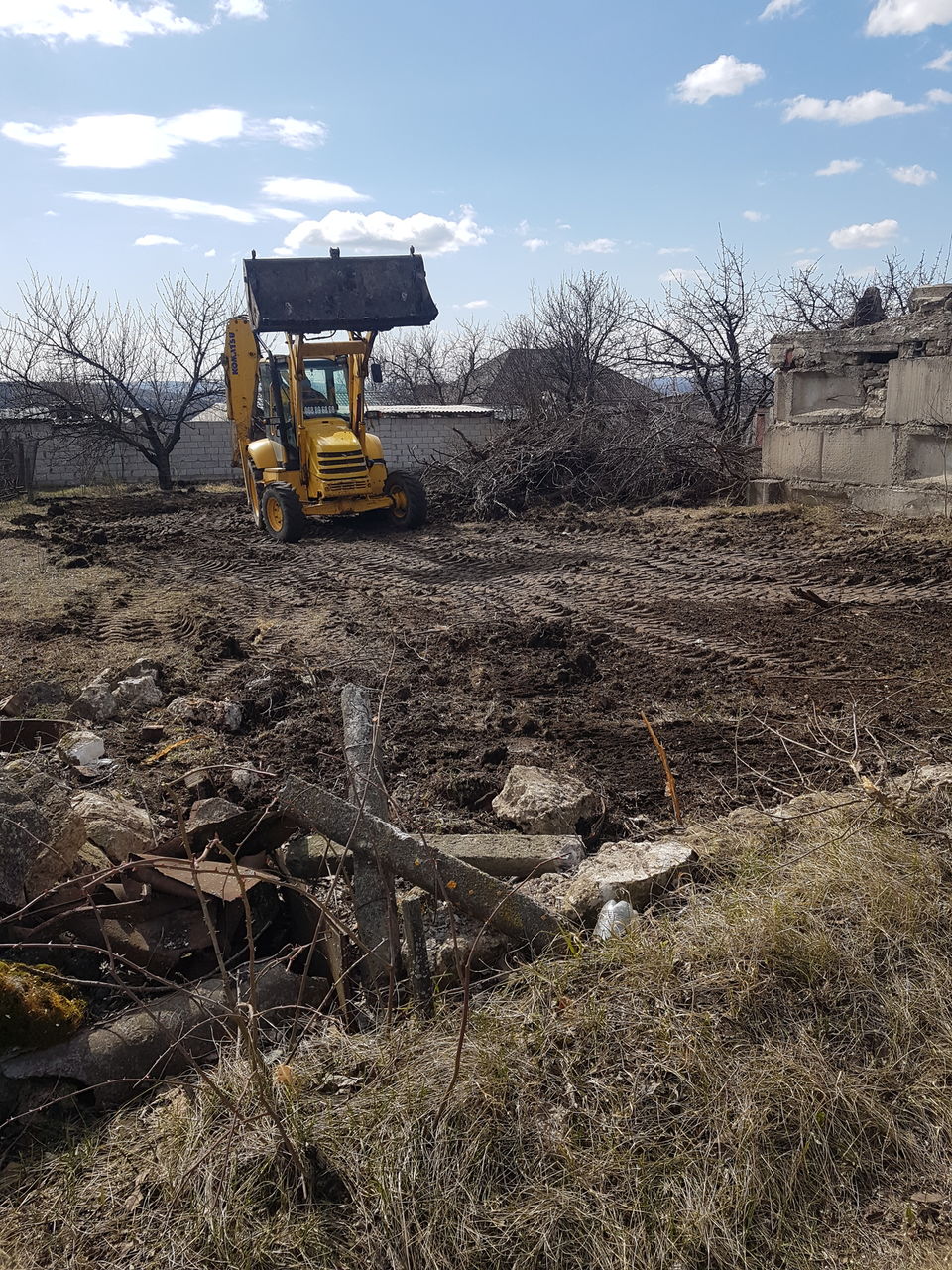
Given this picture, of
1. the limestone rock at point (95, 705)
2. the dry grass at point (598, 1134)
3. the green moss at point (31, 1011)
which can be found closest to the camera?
the dry grass at point (598, 1134)

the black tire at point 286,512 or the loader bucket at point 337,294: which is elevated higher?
the loader bucket at point 337,294

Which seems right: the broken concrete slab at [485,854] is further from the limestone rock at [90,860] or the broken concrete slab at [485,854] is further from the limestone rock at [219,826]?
the limestone rock at [90,860]

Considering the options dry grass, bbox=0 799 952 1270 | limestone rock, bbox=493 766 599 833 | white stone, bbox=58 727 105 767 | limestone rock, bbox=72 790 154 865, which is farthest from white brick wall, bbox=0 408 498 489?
dry grass, bbox=0 799 952 1270

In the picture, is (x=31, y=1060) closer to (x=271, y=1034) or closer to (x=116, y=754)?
(x=271, y=1034)

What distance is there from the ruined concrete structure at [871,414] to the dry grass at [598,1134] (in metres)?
9.38

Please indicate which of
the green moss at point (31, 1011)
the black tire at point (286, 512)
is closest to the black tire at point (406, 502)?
the black tire at point (286, 512)

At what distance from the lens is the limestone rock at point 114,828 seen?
144 inches

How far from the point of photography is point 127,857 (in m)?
3.59

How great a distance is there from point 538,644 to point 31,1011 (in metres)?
5.21

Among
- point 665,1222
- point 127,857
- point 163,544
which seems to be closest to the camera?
point 665,1222

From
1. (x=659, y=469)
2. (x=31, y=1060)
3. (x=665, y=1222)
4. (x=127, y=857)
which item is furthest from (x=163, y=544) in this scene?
(x=665, y=1222)

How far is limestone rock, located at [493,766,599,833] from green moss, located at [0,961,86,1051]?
6.67 ft

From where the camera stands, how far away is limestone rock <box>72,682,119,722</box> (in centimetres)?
600

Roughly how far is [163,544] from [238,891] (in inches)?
427
